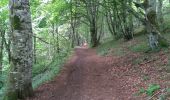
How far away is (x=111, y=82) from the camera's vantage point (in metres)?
11.7

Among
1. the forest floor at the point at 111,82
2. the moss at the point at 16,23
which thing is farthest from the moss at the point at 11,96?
the moss at the point at 16,23

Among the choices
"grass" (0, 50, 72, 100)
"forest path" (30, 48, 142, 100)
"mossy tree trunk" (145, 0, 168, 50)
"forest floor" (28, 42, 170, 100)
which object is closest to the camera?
"forest floor" (28, 42, 170, 100)

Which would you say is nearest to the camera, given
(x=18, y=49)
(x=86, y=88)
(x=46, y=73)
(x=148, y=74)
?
(x=18, y=49)

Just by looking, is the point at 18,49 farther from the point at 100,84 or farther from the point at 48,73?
the point at 48,73

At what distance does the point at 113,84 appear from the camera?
37.1 ft

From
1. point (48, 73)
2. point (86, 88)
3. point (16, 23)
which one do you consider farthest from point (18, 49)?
point (48, 73)

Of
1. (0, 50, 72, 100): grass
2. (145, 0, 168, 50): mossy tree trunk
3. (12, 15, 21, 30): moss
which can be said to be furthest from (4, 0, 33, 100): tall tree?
(145, 0, 168, 50): mossy tree trunk

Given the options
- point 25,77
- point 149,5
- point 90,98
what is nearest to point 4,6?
point 149,5

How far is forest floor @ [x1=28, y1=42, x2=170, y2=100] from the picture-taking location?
9625 mm

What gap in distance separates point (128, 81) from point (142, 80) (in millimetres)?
661

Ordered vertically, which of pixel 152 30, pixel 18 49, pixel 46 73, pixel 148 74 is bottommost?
pixel 46 73

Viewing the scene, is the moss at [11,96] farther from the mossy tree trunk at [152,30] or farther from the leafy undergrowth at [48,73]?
the mossy tree trunk at [152,30]

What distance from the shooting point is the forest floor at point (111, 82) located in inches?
379

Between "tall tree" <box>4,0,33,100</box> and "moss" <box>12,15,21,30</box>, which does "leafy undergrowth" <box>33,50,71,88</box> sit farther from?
"moss" <box>12,15,21,30</box>
